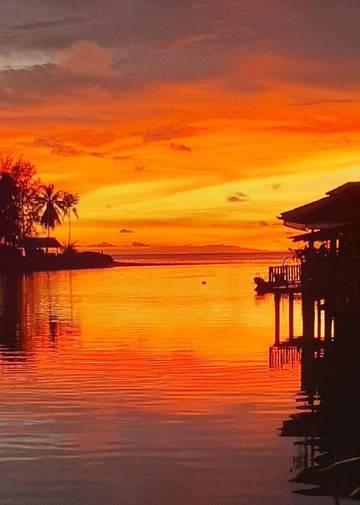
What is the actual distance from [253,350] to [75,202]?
117 meters

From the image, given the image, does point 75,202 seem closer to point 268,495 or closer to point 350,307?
point 350,307

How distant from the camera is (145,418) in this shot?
69.4 ft

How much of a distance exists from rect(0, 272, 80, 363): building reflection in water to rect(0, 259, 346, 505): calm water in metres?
0.15

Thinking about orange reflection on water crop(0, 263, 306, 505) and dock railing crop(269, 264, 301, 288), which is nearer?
orange reflection on water crop(0, 263, 306, 505)

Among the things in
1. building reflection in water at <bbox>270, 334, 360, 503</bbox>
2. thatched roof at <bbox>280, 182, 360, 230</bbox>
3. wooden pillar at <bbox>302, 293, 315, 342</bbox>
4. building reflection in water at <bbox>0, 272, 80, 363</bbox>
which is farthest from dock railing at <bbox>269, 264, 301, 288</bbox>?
thatched roof at <bbox>280, 182, 360, 230</bbox>

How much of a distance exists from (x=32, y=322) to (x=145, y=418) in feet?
99.0

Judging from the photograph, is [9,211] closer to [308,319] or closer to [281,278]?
[281,278]

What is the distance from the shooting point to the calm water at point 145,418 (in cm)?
1537

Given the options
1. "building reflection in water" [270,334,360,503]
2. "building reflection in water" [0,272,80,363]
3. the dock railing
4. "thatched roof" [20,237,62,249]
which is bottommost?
"building reflection in water" [270,334,360,503]

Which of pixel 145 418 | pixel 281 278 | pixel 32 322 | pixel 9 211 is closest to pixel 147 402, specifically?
pixel 145 418

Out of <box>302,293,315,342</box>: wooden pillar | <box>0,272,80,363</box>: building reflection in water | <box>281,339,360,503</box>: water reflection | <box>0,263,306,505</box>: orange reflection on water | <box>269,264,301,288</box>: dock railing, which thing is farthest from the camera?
<box>269,264,301,288</box>: dock railing

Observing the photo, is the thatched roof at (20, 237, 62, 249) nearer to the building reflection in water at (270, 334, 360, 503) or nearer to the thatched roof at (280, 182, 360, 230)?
→ the thatched roof at (280, 182, 360, 230)

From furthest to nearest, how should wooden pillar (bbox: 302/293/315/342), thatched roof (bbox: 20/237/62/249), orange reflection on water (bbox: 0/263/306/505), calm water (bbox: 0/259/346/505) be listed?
thatched roof (bbox: 20/237/62/249) < wooden pillar (bbox: 302/293/315/342) < orange reflection on water (bbox: 0/263/306/505) < calm water (bbox: 0/259/346/505)

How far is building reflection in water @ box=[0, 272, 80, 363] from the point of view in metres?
37.4
